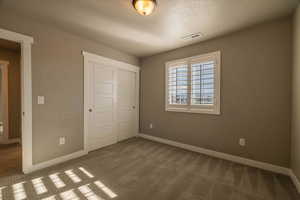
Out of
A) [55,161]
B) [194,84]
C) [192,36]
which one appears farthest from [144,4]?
[55,161]

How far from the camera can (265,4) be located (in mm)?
1785

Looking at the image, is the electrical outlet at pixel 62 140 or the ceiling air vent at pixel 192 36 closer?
the electrical outlet at pixel 62 140

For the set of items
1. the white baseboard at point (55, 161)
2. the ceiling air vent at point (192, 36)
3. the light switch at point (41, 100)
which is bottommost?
the white baseboard at point (55, 161)

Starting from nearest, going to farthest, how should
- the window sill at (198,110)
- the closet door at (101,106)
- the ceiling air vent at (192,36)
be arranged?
the ceiling air vent at (192,36) < the window sill at (198,110) < the closet door at (101,106)

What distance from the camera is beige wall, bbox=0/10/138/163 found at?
2184 mm

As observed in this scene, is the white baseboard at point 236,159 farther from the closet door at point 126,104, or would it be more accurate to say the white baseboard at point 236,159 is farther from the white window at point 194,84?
the closet door at point 126,104

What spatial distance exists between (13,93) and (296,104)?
6.10m

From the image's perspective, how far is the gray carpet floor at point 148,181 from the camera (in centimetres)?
163

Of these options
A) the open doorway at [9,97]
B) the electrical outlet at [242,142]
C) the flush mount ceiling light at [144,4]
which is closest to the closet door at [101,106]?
the flush mount ceiling light at [144,4]

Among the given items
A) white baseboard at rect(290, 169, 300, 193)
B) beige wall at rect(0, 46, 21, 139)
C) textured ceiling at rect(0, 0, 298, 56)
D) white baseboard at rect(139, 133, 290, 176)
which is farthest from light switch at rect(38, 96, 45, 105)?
white baseboard at rect(290, 169, 300, 193)

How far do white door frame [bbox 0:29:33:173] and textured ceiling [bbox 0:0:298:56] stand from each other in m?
0.48

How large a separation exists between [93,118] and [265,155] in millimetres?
3414

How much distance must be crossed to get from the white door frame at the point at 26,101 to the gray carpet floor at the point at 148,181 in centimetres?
27

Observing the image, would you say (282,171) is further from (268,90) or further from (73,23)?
(73,23)
